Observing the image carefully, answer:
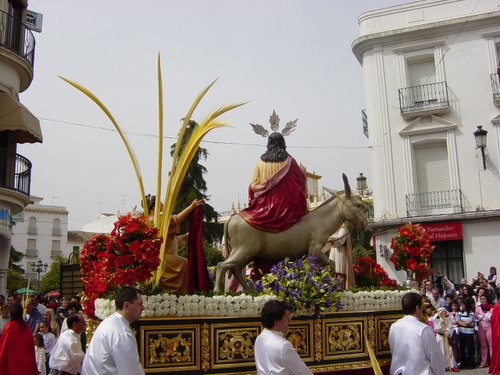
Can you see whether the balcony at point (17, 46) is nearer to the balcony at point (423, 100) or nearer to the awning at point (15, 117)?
the awning at point (15, 117)

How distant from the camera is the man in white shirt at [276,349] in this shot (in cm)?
440

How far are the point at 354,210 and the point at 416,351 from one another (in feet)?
11.1

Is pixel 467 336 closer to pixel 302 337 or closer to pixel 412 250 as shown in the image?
pixel 412 250

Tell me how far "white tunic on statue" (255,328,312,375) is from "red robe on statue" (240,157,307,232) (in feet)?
12.5

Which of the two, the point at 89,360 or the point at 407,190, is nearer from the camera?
the point at 89,360

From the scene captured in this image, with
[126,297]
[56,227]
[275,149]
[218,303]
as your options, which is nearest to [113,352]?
[126,297]

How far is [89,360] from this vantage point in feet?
14.2

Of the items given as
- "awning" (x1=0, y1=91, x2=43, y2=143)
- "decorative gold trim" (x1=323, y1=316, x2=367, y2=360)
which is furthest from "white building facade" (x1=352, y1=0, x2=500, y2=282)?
"decorative gold trim" (x1=323, y1=316, x2=367, y2=360)

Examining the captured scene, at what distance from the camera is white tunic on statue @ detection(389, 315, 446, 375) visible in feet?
17.7

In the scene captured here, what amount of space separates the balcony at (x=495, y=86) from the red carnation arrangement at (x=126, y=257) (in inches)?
666

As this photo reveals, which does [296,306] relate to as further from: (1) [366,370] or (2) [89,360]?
(2) [89,360]

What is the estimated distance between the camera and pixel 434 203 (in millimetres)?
20781

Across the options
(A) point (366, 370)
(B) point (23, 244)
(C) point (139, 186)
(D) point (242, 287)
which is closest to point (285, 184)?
(D) point (242, 287)

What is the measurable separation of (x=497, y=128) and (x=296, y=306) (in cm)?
1564
